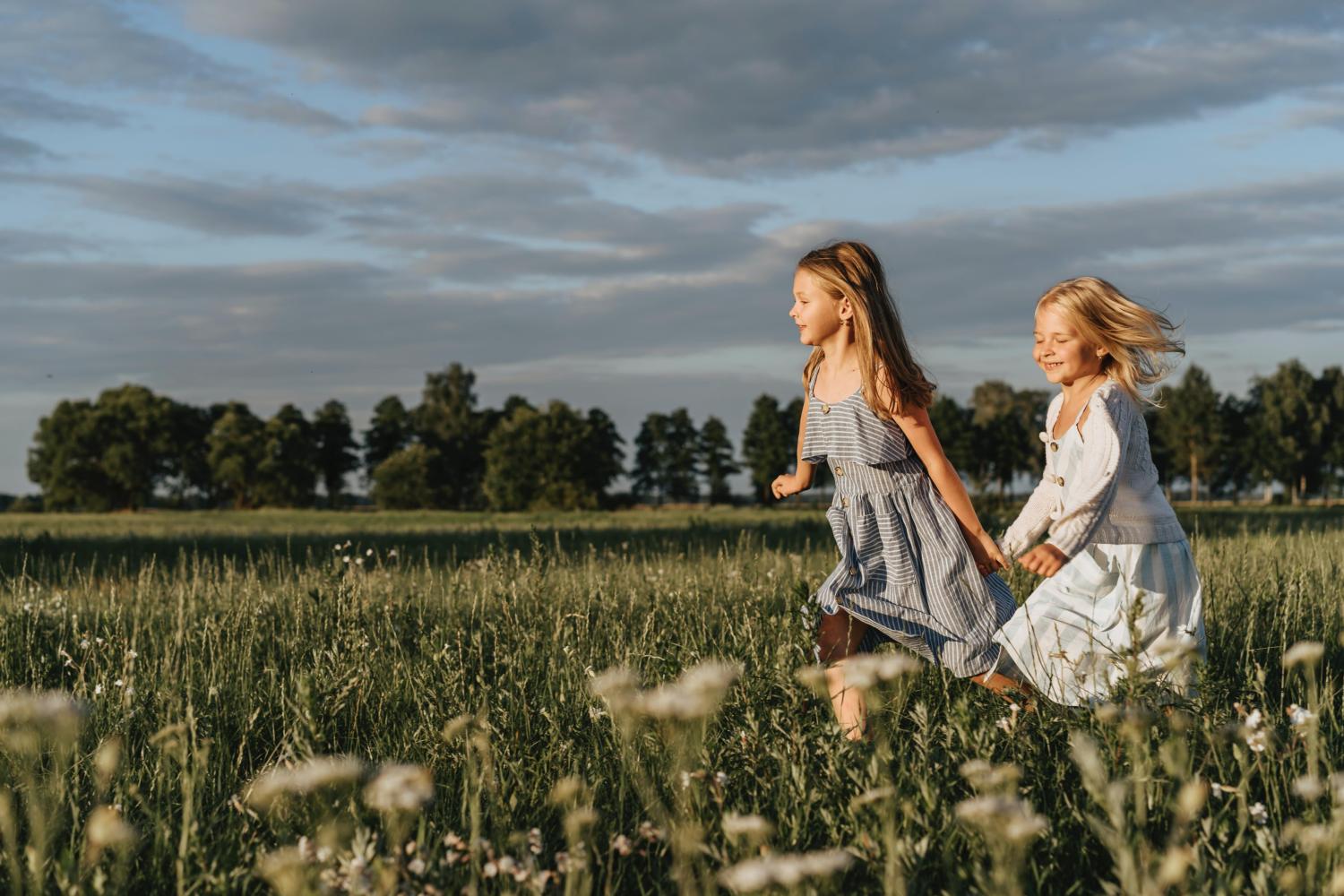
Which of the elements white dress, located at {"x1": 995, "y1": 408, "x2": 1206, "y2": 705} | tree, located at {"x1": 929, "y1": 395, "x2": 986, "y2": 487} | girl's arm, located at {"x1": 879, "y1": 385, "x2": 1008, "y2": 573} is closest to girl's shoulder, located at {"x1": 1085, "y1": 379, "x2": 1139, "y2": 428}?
white dress, located at {"x1": 995, "y1": 408, "x2": 1206, "y2": 705}

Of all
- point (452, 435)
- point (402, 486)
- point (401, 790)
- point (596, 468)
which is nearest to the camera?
point (401, 790)

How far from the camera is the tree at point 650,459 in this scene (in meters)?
113

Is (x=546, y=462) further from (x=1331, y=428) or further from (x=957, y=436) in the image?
(x=1331, y=428)

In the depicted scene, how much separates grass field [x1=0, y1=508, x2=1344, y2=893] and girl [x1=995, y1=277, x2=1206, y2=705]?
36cm

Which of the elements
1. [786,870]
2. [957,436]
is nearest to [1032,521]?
[786,870]

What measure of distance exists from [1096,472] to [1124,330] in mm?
744

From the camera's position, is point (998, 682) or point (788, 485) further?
point (788, 485)

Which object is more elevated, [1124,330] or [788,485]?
[1124,330]

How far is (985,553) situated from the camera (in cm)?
450

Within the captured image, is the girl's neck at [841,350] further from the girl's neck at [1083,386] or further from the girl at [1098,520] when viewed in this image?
the girl's neck at [1083,386]

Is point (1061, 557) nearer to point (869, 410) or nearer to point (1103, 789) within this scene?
point (869, 410)

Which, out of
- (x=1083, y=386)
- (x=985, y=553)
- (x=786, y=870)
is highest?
(x=1083, y=386)

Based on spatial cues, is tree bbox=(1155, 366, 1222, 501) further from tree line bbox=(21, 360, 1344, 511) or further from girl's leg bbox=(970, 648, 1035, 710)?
girl's leg bbox=(970, 648, 1035, 710)

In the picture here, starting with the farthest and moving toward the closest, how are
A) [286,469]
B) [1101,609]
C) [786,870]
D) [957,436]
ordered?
[286,469] → [957,436] → [1101,609] → [786,870]
